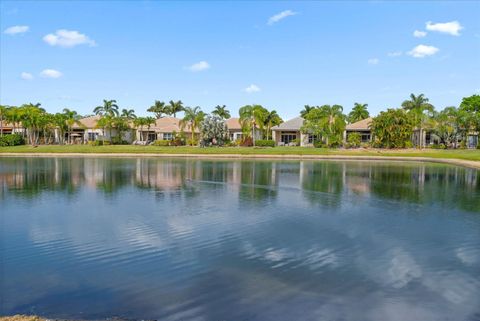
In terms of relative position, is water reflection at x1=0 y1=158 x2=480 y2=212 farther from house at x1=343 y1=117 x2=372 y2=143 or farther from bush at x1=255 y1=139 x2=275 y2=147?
house at x1=343 y1=117 x2=372 y2=143

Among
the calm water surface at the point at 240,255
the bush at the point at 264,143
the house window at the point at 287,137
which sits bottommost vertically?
the calm water surface at the point at 240,255

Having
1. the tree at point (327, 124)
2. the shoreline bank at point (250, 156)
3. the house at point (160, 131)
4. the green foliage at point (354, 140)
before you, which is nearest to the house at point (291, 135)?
the tree at point (327, 124)

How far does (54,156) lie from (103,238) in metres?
48.8

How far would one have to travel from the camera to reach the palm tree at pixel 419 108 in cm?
7297

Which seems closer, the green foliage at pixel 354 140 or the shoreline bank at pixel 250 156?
the shoreline bank at pixel 250 156

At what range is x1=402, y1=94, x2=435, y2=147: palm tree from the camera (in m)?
73.0

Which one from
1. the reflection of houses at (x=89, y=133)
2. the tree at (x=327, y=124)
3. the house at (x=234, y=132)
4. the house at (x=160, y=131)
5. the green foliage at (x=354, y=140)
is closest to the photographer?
the green foliage at (x=354, y=140)

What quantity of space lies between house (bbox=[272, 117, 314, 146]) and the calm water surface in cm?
5666

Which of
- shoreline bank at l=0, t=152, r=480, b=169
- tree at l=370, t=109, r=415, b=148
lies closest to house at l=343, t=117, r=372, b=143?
tree at l=370, t=109, r=415, b=148

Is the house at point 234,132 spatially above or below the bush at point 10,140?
above

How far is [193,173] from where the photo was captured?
122ft

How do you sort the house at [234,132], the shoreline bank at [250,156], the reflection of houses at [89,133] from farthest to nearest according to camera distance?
the house at [234,132] → the reflection of houses at [89,133] → the shoreline bank at [250,156]

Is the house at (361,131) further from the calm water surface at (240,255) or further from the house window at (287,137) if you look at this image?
the calm water surface at (240,255)

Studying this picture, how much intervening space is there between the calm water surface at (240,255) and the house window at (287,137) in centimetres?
5977
